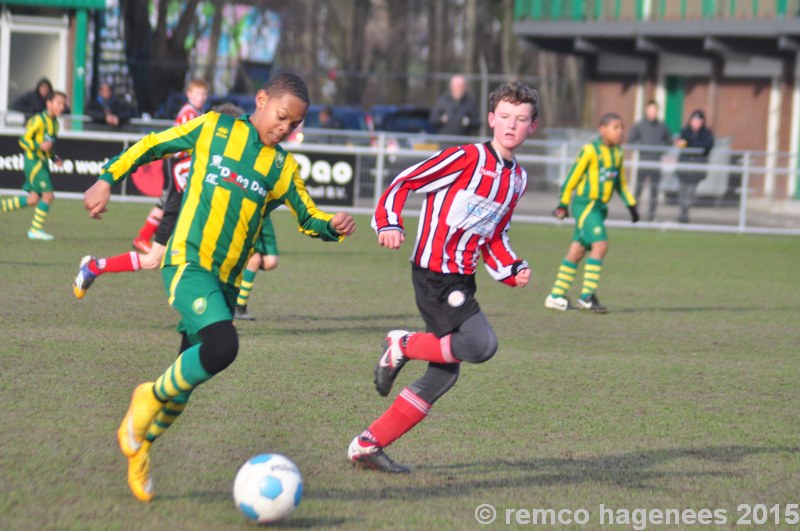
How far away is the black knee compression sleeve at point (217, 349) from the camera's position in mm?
4770

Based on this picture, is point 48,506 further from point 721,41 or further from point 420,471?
point 721,41

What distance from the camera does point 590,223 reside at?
11.4 meters

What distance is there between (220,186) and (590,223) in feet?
22.2

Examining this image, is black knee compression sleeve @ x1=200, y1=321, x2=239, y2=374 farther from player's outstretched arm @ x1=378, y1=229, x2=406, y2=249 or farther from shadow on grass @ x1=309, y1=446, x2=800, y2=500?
player's outstretched arm @ x1=378, y1=229, x2=406, y2=249

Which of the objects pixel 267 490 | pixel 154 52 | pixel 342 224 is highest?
pixel 154 52

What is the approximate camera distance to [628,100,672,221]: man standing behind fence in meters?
20.8

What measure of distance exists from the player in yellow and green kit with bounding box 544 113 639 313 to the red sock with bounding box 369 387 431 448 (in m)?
6.04

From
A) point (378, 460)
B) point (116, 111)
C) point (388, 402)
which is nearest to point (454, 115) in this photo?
point (116, 111)

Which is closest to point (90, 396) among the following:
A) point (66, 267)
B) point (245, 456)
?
point (245, 456)

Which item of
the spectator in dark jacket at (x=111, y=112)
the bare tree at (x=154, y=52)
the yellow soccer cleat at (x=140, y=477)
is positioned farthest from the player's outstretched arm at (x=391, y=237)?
the bare tree at (x=154, y=52)

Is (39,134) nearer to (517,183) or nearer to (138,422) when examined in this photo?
(517,183)

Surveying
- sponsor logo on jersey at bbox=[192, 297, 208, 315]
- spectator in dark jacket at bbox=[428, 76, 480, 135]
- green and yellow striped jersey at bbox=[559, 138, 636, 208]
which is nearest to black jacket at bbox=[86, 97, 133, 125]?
spectator in dark jacket at bbox=[428, 76, 480, 135]

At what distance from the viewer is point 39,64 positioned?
25.4 m

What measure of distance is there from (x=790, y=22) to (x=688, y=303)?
49.6 ft
